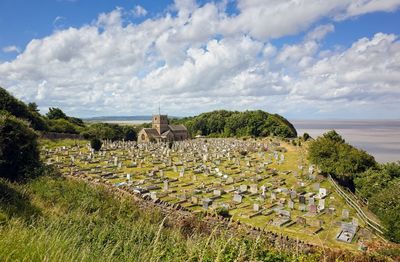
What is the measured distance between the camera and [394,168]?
1009 inches

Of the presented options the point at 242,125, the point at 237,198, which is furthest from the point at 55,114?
the point at 237,198

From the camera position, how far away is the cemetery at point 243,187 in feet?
55.9

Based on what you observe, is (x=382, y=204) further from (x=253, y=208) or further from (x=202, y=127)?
(x=202, y=127)

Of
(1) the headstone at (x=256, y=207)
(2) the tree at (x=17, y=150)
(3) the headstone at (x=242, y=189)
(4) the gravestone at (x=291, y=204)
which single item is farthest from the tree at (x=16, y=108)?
(4) the gravestone at (x=291, y=204)

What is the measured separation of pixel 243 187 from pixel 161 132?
207ft

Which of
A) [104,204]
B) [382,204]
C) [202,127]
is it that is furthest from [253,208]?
[202,127]

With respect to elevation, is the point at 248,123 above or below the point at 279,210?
above

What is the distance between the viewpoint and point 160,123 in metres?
85.3

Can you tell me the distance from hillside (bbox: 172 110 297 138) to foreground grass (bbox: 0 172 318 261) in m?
73.8

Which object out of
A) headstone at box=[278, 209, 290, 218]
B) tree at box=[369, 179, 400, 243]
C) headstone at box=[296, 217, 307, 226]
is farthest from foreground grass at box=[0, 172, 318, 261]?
tree at box=[369, 179, 400, 243]

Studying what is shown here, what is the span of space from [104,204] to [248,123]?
82750mm

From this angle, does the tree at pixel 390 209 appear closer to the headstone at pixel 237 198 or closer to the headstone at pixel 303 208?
the headstone at pixel 303 208

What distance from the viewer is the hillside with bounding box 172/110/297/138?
85.8 meters

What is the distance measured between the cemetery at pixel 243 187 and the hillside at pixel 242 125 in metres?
43.3
